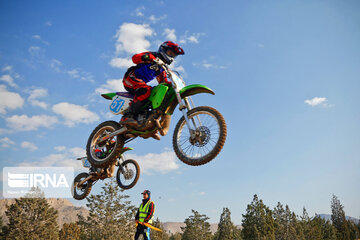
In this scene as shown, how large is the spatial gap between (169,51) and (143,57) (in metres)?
0.83

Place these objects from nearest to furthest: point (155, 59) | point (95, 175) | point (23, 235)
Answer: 1. point (155, 59)
2. point (95, 175)
3. point (23, 235)

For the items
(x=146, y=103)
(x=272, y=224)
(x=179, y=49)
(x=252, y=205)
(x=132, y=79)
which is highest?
(x=179, y=49)

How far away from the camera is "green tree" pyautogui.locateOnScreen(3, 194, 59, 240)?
5131 centimetres

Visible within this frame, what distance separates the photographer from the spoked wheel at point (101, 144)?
360 inches

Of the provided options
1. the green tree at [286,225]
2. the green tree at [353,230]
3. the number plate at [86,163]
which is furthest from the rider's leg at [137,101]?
the green tree at [353,230]

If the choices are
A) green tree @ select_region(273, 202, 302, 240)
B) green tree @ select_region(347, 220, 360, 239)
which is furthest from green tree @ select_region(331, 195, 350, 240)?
green tree @ select_region(273, 202, 302, 240)

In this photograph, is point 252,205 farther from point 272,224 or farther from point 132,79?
point 132,79

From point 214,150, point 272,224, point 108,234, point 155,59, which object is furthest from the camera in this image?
point 272,224

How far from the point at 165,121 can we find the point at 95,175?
535 cm

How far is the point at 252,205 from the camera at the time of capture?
214ft

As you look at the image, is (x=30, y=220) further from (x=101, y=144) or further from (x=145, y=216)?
(x=101, y=144)

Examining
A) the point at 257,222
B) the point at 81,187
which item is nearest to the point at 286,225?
the point at 257,222

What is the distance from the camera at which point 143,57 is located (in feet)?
26.2

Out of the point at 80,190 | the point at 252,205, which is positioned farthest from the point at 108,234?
the point at 80,190
